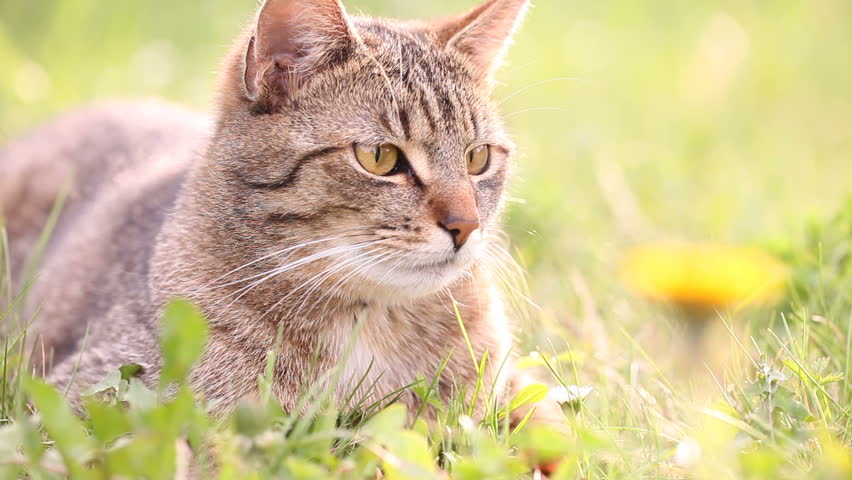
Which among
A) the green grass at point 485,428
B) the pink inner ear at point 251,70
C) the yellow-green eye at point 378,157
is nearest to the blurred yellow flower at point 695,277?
the green grass at point 485,428

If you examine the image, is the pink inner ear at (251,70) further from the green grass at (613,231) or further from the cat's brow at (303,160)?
the green grass at (613,231)

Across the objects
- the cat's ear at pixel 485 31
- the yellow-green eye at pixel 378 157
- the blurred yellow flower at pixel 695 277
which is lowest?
the blurred yellow flower at pixel 695 277

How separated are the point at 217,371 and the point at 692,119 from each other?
430 centimetres

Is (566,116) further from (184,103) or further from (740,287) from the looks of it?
(740,287)

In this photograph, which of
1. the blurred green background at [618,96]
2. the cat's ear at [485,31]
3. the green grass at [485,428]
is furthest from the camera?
the blurred green background at [618,96]

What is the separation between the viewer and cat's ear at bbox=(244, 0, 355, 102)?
2.28 metres

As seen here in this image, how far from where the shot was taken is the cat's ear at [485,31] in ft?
8.65

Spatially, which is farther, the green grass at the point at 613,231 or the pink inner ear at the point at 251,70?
the pink inner ear at the point at 251,70

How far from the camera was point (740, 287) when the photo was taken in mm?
2229

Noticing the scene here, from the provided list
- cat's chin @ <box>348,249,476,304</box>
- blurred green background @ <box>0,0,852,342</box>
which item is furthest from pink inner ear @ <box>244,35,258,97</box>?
blurred green background @ <box>0,0,852,342</box>

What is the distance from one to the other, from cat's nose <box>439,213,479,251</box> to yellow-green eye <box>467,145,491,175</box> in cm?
30

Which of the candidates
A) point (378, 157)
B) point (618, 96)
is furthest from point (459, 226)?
point (618, 96)

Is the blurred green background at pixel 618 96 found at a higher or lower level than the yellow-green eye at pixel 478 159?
lower

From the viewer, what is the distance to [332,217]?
2236 mm
